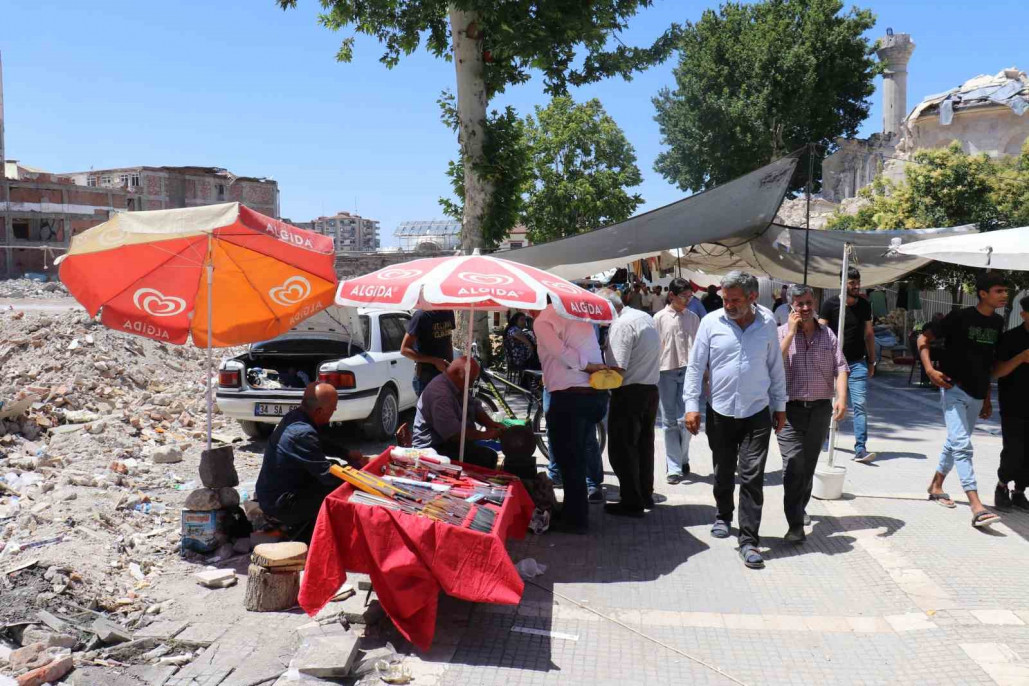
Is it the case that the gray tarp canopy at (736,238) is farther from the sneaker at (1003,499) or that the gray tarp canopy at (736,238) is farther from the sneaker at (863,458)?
the sneaker at (1003,499)

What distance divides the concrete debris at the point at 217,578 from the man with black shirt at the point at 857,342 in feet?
19.9

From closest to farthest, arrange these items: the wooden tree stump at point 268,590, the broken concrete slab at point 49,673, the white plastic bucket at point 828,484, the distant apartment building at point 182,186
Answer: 1. the broken concrete slab at point 49,673
2. the wooden tree stump at point 268,590
3. the white plastic bucket at point 828,484
4. the distant apartment building at point 182,186

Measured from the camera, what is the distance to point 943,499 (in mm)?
6836

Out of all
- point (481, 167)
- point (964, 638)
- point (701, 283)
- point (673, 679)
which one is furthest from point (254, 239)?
point (701, 283)

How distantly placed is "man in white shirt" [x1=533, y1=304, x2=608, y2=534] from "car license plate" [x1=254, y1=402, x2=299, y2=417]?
3.92 meters

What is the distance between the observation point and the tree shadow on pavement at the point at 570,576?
427 centimetres

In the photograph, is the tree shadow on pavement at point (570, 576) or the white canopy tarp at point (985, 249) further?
the white canopy tarp at point (985, 249)

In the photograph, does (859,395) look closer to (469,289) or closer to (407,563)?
(469,289)

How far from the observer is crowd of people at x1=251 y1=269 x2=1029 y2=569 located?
543 cm

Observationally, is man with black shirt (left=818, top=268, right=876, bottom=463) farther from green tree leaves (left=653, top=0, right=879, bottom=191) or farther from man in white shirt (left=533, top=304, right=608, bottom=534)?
green tree leaves (left=653, top=0, right=879, bottom=191)

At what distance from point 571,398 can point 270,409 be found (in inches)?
169

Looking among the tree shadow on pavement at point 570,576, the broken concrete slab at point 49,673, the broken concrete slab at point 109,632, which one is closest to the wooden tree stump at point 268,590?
the broken concrete slab at point 109,632

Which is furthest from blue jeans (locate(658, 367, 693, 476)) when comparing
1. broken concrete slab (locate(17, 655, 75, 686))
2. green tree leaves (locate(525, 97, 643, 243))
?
green tree leaves (locate(525, 97, 643, 243))

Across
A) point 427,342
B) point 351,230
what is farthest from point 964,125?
point 351,230
